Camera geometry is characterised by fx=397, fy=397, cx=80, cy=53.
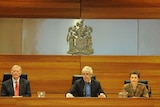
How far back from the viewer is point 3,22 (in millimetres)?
7383

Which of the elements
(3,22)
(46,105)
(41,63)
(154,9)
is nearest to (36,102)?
(46,105)

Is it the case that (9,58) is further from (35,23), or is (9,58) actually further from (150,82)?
(150,82)

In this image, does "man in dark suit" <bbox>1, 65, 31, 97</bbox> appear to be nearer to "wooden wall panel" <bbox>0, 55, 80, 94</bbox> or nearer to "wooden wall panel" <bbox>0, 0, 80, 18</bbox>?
"wooden wall panel" <bbox>0, 55, 80, 94</bbox>

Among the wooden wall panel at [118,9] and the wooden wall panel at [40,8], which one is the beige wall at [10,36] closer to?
the wooden wall panel at [40,8]

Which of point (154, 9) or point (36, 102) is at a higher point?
point (154, 9)

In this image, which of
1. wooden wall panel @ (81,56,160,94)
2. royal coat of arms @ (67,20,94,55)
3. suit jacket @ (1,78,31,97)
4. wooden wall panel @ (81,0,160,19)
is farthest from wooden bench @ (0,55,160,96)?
suit jacket @ (1,78,31,97)

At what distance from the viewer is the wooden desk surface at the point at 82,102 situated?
441cm

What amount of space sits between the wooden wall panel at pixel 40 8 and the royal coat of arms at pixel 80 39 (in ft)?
0.81

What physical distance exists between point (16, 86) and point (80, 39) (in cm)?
195

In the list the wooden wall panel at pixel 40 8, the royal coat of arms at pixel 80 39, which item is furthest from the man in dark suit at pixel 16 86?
the wooden wall panel at pixel 40 8

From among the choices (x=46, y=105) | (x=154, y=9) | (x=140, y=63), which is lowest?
(x=46, y=105)

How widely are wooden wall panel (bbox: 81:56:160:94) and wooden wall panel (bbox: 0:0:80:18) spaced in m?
0.92

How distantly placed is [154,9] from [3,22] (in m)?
2.83

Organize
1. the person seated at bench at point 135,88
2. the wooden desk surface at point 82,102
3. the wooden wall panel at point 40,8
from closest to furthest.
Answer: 1. the wooden desk surface at point 82,102
2. the person seated at bench at point 135,88
3. the wooden wall panel at point 40,8
